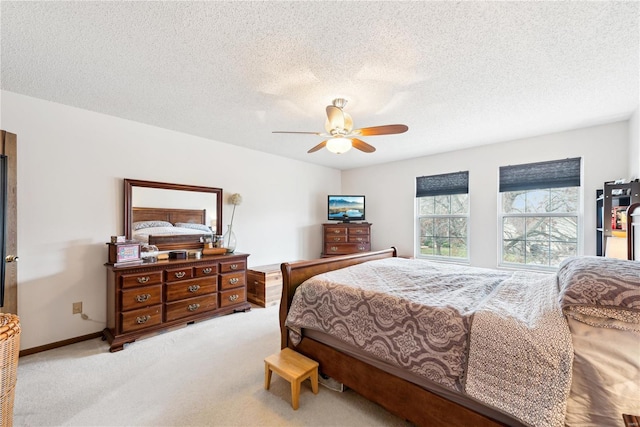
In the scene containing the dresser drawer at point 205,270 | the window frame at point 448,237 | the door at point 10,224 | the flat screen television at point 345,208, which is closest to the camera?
the door at point 10,224

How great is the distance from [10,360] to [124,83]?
2162 millimetres

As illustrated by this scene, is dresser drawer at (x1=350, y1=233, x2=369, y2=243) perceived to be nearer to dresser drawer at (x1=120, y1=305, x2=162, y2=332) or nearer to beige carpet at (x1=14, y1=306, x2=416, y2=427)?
beige carpet at (x1=14, y1=306, x2=416, y2=427)

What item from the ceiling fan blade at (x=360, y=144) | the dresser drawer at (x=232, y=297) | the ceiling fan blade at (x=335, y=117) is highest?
the ceiling fan blade at (x=335, y=117)

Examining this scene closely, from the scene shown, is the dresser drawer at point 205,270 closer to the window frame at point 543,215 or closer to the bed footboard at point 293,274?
the bed footboard at point 293,274

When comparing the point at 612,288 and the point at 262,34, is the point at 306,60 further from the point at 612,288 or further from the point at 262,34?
the point at 612,288

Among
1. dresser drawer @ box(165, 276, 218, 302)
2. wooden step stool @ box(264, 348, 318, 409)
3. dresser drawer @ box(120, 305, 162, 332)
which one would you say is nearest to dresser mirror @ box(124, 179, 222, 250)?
dresser drawer @ box(165, 276, 218, 302)

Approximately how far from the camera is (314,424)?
159cm

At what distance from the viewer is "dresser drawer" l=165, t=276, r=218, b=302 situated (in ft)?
9.39

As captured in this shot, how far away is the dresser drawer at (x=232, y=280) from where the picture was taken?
3.30m

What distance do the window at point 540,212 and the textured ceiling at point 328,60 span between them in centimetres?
73

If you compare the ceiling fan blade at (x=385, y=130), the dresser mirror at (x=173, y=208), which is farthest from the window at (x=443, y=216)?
the dresser mirror at (x=173, y=208)

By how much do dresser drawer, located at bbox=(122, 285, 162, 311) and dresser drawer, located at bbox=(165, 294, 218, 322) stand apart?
0.16 m

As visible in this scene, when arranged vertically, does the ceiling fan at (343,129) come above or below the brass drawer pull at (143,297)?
above

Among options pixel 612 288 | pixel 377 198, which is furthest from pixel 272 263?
pixel 612 288
